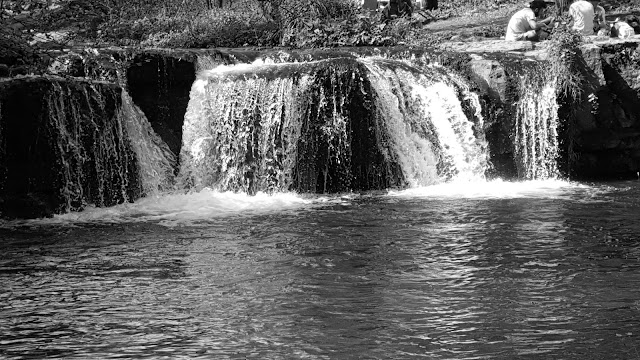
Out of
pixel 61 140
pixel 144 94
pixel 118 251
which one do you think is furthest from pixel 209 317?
pixel 144 94

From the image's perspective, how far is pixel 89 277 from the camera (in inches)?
343

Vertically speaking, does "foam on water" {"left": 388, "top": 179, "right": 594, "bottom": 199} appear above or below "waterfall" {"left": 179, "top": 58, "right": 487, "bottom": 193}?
below

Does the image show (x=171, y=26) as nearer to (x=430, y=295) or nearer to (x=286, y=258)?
(x=286, y=258)

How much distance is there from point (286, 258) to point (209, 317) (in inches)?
85.2

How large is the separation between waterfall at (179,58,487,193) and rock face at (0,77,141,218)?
1437 mm

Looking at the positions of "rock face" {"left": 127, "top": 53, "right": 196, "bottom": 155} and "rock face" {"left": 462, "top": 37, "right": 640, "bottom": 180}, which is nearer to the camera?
"rock face" {"left": 127, "top": 53, "right": 196, "bottom": 155}

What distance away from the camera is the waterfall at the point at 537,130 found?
52.2 ft

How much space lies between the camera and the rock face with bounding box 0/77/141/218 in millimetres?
12500

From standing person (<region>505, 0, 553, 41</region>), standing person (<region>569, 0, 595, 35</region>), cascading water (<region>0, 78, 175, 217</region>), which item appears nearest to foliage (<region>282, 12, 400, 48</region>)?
standing person (<region>505, 0, 553, 41</region>)

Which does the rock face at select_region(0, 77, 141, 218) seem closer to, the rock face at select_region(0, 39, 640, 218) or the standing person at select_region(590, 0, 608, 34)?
the rock face at select_region(0, 39, 640, 218)

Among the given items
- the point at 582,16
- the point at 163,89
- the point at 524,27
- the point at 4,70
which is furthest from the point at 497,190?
the point at 4,70

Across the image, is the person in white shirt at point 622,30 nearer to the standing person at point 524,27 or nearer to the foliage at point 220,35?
the standing person at point 524,27

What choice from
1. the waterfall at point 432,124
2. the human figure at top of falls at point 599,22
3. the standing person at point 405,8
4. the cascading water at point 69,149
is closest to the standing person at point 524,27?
the human figure at top of falls at point 599,22

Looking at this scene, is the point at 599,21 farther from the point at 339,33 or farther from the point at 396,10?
the point at 396,10
